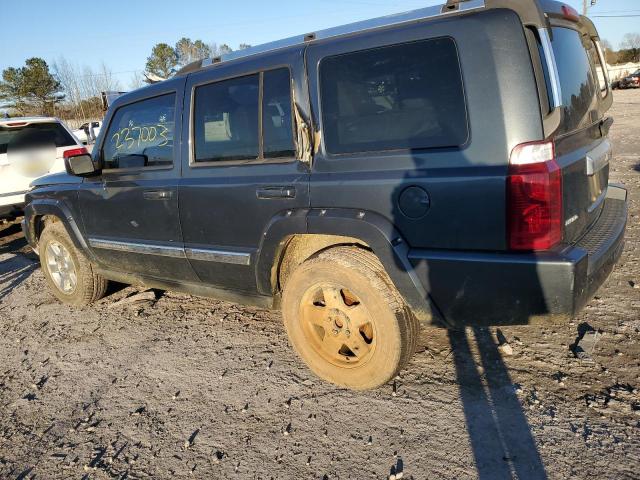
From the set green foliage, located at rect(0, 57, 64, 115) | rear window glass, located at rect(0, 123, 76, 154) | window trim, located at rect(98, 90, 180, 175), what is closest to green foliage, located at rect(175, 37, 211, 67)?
green foliage, located at rect(0, 57, 64, 115)

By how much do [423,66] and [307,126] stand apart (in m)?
0.73

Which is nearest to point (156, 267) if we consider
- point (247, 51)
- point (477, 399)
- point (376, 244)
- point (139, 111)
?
point (139, 111)

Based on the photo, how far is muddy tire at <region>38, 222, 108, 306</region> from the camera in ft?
14.8

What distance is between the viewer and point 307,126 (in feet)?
9.03

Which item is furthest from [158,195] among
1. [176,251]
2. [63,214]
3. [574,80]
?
[574,80]

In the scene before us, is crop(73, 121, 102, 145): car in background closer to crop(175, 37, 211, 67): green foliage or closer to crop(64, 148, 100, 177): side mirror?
crop(64, 148, 100, 177): side mirror

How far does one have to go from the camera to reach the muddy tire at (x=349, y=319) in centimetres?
262

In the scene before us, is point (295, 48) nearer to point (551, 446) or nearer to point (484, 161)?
point (484, 161)

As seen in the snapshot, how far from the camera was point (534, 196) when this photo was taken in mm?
2156

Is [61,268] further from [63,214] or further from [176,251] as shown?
[176,251]

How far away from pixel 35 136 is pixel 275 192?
252 inches

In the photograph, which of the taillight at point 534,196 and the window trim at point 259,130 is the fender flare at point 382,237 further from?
the taillight at point 534,196

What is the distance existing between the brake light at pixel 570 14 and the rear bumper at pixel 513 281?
4.04 ft

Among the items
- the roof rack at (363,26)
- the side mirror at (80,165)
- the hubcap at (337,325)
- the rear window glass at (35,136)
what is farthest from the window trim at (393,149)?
the rear window glass at (35,136)
